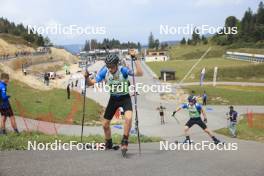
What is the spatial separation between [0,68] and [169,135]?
3153 centimetres

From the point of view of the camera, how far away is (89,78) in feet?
33.0

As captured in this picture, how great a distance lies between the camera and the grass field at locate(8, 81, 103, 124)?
31.8 m

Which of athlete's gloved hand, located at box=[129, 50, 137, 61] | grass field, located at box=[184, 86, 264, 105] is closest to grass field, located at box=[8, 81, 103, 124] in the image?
grass field, located at box=[184, 86, 264, 105]

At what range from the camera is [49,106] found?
35844 mm

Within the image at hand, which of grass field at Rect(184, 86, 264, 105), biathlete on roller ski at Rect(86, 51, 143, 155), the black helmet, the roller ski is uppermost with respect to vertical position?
the black helmet

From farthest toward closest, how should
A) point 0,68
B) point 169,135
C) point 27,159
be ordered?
point 0,68, point 169,135, point 27,159

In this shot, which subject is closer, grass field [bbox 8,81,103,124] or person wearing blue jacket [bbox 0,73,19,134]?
person wearing blue jacket [bbox 0,73,19,134]

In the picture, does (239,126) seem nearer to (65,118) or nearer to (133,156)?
(65,118)

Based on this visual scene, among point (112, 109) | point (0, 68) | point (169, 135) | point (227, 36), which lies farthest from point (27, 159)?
point (227, 36)

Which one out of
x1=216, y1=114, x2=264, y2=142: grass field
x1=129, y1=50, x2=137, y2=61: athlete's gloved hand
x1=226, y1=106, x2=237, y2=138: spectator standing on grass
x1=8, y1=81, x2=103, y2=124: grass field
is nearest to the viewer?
x1=129, y1=50, x2=137, y2=61: athlete's gloved hand

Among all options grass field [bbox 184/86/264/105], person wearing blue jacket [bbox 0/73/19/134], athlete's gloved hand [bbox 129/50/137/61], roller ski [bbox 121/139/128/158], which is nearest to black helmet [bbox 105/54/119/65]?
athlete's gloved hand [bbox 129/50/137/61]

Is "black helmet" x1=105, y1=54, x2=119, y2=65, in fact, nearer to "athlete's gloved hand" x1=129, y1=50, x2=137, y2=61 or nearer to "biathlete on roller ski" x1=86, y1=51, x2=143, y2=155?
"biathlete on roller ski" x1=86, y1=51, x2=143, y2=155

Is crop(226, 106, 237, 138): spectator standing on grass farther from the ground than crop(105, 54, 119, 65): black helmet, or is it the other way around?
crop(105, 54, 119, 65): black helmet

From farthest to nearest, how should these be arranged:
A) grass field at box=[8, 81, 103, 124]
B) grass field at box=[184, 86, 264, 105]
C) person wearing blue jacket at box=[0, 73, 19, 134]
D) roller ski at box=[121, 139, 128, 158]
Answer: grass field at box=[184, 86, 264, 105] < grass field at box=[8, 81, 103, 124] < person wearing blue jacket at box=[0, 73, 19, 134] < roller ski at box=[121, 139, 128, 158]
